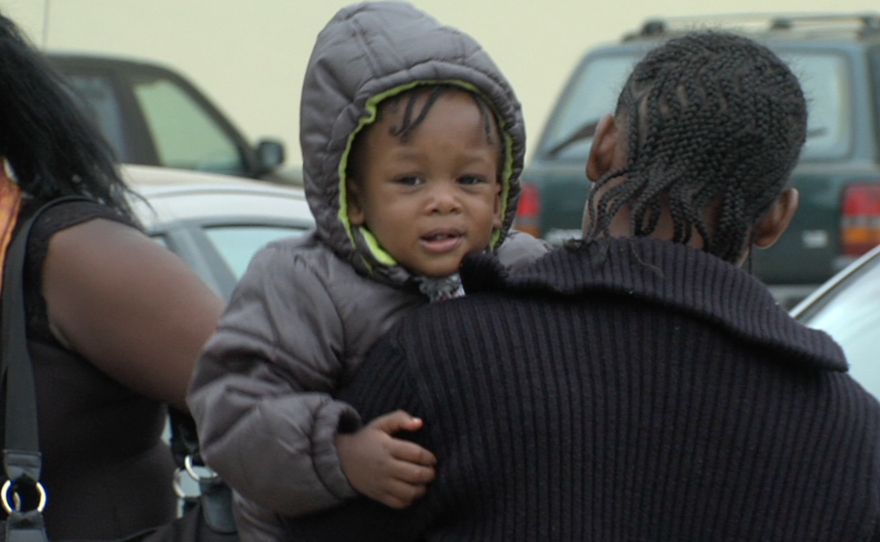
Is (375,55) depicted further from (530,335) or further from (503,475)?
(503,475)

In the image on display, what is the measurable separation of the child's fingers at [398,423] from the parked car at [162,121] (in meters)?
6.26

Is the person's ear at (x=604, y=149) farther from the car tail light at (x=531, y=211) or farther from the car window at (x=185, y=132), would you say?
the car window at (x=185, y=132)

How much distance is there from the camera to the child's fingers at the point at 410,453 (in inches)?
64.6

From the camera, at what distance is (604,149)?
1786 mm

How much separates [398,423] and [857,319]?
5.15 ft

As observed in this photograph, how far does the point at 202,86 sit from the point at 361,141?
9.65m

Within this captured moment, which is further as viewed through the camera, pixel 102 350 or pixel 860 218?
pixel 860 218

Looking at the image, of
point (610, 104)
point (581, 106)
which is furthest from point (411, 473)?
point (581, 106)

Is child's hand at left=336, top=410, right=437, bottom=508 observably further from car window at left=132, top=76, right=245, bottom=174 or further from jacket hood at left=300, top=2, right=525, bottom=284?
car window at left=132, top=76, right=245, bottom=174

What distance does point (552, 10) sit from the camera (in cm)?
1155

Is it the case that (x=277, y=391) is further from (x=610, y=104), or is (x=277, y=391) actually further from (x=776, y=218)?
(x=610, y=104)

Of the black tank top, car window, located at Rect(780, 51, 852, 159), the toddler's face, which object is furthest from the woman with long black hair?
car window, located at Rect(780, 51, 852, 159)

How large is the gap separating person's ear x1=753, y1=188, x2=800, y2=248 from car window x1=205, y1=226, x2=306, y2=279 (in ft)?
7.08

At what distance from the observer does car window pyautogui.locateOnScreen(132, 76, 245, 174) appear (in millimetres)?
8719
